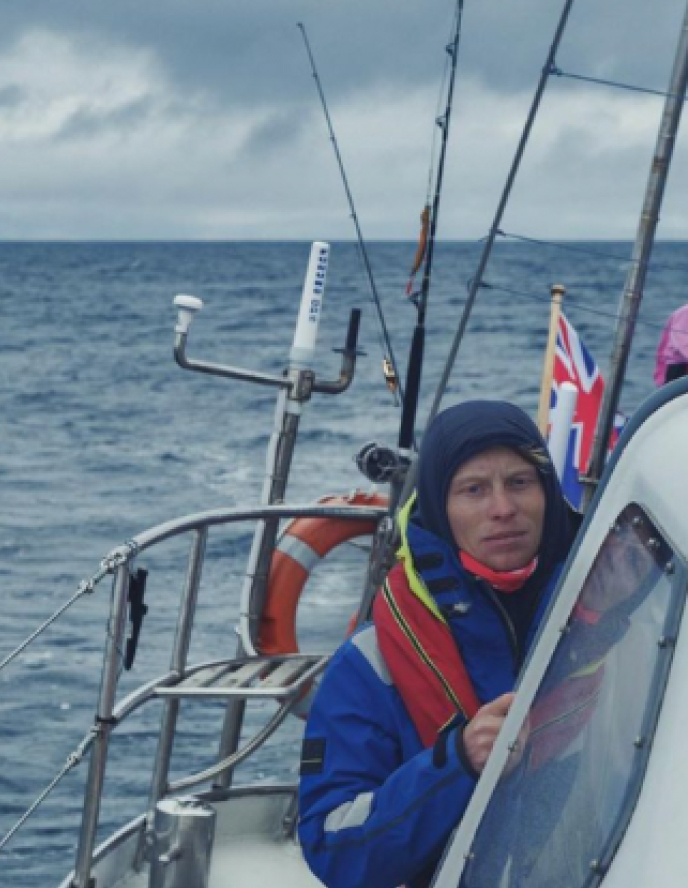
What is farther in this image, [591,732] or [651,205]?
[651,205]

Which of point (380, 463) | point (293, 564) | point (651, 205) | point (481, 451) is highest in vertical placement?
point (651, 205)

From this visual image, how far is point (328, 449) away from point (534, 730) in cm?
2339

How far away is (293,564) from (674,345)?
5.20 feet

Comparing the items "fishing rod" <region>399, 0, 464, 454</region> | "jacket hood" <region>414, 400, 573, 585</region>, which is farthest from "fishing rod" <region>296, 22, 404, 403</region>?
"jacket hood" <region>414, 400, 573, 585</region>

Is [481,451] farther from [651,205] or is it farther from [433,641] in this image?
[651,205]

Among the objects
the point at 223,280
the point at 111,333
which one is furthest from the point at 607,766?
the point at 223,280

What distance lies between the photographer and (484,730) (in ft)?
7.43

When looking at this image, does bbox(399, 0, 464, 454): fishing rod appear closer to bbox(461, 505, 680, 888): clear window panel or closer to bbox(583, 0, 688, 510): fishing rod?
bbox(583, 0, 688, 510): fishing rod

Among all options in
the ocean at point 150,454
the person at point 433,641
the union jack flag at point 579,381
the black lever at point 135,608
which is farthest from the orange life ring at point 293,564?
the person at point 433,641

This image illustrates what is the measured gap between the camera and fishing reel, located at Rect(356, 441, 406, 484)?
5.32m

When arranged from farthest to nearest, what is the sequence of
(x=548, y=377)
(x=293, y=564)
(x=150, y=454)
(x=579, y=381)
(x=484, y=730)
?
1. (x=150, y=454)
2. (x=579, y=381)
3. (x=548, y=377)
4. (x=293, y=564)
5. (x=484, y=730)

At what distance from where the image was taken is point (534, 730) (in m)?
2.17

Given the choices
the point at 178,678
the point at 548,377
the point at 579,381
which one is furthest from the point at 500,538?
the point at 579,381

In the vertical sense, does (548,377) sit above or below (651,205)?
above
